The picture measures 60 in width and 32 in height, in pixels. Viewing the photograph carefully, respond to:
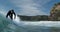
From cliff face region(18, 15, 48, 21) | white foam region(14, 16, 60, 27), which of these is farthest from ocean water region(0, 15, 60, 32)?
cliff face region(18, 15, 48, 21)

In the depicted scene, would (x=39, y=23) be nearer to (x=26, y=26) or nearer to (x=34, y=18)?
(x=34, y=18)

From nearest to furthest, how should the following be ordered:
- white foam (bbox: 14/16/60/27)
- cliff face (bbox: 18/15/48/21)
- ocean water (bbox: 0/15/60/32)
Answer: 1. ocean water (bbox: 0/15/60/32)
2. white foam (bbox: 14/16/60/27)
3. cliff face (bbox: 18/15/48/21)

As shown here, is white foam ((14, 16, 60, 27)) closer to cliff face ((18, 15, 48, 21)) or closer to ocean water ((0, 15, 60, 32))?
ocean water ((0, 15, 60, 32))

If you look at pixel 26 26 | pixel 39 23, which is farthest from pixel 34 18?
pixel 26 26

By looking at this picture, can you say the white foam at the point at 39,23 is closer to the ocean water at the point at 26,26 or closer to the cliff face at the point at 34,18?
the ocean water at the point at 26,26

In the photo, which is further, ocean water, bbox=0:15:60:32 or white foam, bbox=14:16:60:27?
white foam, bbox=14:16:60:27

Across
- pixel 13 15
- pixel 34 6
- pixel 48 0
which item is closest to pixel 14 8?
pixel 13 15

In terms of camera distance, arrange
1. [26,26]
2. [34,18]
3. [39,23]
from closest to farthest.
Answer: [26,26]
[39,23]
[34,18]

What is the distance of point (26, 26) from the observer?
789 cm

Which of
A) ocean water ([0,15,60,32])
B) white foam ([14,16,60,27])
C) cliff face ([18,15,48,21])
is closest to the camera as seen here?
ocean water ([0,15,60,32])

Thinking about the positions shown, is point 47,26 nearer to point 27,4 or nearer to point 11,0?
point 27,4

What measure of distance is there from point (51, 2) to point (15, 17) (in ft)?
4.86

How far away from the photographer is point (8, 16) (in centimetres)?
803

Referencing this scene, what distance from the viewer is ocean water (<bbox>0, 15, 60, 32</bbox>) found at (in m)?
7.74
